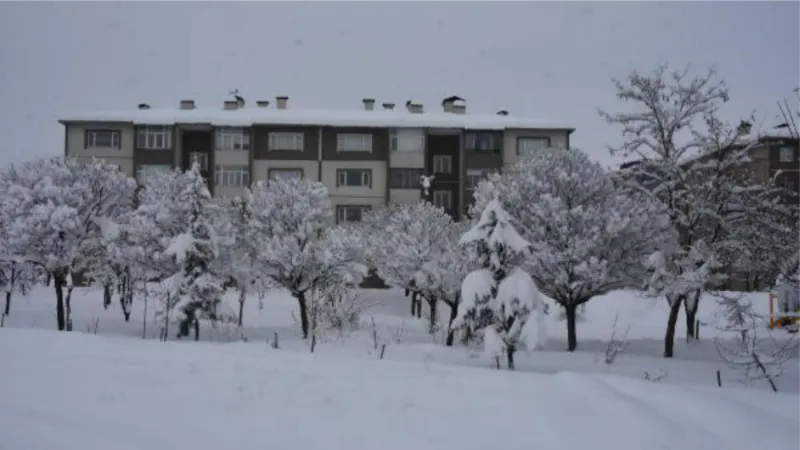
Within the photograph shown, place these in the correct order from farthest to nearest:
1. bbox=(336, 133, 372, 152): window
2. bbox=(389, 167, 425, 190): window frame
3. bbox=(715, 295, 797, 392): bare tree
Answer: bbox=(336, 133, 372, 152): window < bbox=(389, 167, 425, 190): window frame < bbox=(715, 295, 797, 392): bare tree

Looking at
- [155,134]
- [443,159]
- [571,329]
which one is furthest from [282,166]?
[571,329]

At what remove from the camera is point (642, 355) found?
29812mm

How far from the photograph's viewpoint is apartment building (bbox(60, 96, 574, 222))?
180 feet

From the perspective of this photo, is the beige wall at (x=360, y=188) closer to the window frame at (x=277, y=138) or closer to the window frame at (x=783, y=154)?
the window frame at (x=277, y=138)

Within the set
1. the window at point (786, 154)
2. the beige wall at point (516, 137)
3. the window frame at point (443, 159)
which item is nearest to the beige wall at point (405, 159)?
the window frame at point (443, 159)

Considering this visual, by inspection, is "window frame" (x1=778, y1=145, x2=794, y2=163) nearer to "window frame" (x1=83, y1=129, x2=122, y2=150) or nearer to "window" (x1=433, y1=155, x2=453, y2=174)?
"window" (x1=433, y1=155, x2=453, y2=174)

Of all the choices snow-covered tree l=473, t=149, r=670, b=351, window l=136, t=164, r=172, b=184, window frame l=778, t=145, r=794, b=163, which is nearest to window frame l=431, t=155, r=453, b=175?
window l=136, t=164, r=172, b=184

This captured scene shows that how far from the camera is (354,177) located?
55.2 meters

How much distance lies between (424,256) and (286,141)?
22813mm

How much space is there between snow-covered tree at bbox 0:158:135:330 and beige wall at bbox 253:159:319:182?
19.1 m

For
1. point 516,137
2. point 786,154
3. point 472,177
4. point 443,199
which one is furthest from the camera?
point 786,154

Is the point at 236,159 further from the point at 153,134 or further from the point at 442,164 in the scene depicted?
the point at 442,164

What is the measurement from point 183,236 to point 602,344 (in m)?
20.1

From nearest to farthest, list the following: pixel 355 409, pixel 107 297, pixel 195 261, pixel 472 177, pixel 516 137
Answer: pixel 355 409
pixel 195 261
pixel 107 297
pixel 472 177
pixel 516 137
